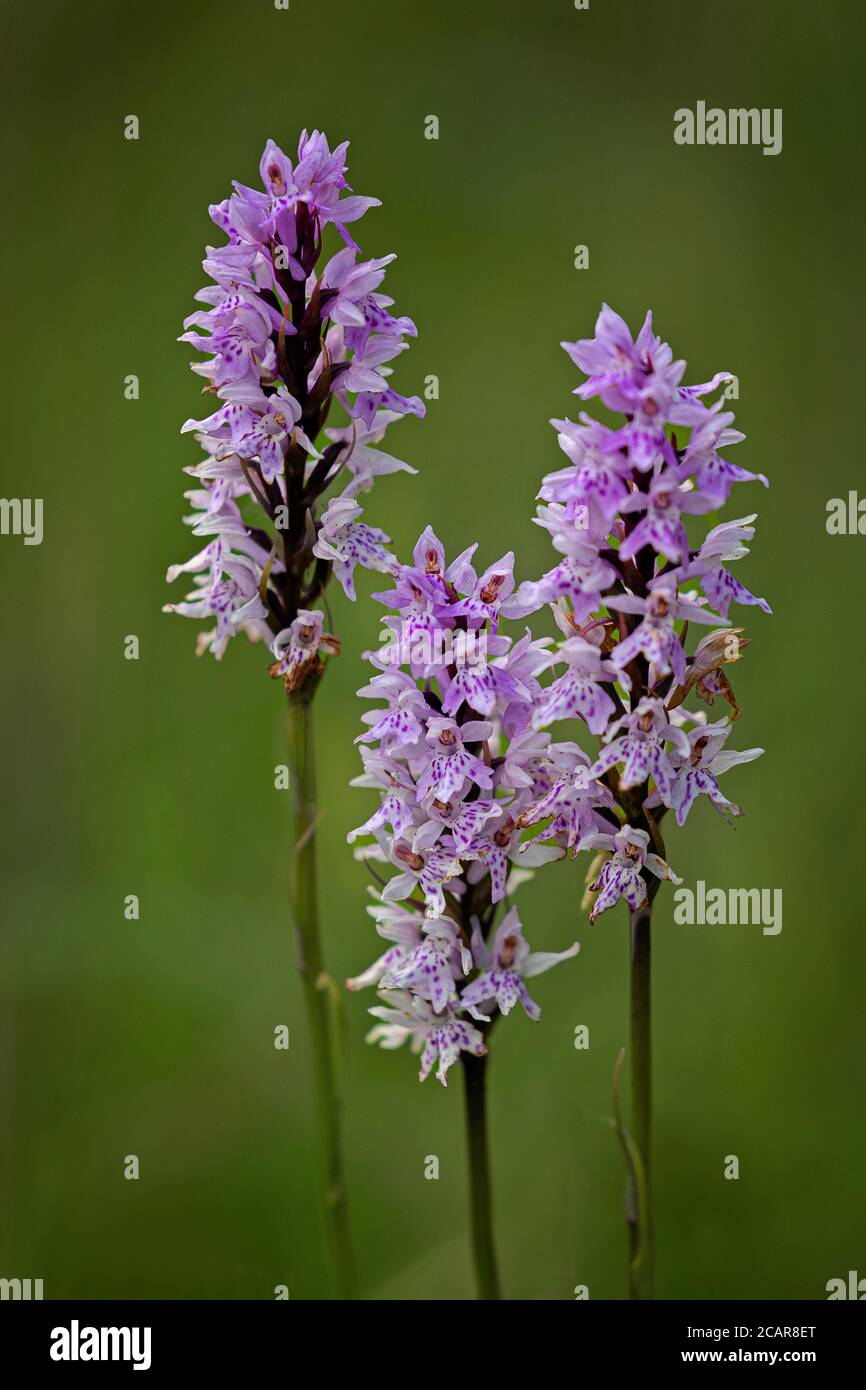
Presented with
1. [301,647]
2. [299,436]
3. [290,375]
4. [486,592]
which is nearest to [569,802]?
[486,592]

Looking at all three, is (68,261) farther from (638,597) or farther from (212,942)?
(638,597)

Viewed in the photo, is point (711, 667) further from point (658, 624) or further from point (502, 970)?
point (502, 970)

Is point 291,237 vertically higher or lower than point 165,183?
lower

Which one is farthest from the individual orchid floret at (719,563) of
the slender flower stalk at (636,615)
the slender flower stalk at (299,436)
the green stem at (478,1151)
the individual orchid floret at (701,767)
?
the green stem at (478,1151)

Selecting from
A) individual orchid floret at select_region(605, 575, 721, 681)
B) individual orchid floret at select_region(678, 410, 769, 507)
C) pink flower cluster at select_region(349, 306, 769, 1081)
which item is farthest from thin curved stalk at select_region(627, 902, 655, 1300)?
individual orchid floret at select_region(678, 410, 769, 507)

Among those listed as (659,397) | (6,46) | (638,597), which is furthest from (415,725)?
(6,46)

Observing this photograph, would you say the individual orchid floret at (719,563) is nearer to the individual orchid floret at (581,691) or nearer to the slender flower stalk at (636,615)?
the slender flower stalk at (636,615)

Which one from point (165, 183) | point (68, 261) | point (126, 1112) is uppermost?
point (165, 183)
